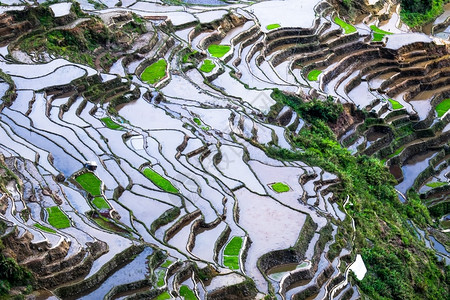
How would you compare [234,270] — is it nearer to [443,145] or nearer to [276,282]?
[276,282]

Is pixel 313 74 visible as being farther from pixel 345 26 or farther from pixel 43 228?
pixel 43 228

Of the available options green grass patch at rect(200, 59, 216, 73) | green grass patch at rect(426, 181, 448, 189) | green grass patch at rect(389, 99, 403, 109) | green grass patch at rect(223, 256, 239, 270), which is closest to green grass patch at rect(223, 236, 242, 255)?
green grass patch at rect(223, 256, 239, 270)

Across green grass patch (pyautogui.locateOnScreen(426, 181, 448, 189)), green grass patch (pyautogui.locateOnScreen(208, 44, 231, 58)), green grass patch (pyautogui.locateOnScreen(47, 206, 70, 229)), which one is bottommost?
green grass patch (pyautogui.locateOnScreen(47, 206, 70, 229))

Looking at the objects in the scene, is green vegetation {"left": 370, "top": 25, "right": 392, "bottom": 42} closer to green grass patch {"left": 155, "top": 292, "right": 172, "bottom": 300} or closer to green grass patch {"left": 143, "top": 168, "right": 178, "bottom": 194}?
green grass patch {"left": 143, "top": 168, "right": 178, "bottom": 194}

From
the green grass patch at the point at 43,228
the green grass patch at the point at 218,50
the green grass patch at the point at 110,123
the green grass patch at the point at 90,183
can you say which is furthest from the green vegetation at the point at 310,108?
the green grass patch at the point at 43,228

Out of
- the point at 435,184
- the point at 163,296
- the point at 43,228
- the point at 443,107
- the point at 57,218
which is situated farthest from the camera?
the point at 443,107

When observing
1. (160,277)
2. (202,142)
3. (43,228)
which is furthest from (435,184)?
(43,228)
